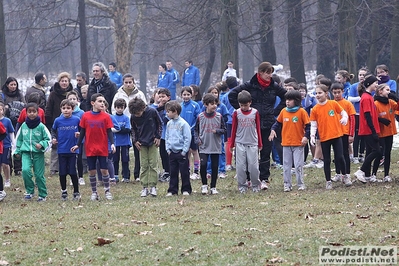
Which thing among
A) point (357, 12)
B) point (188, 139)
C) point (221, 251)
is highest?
point (357, 12)

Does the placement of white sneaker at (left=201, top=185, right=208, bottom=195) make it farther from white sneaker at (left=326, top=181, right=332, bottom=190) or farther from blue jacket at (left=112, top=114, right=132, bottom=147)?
blue jacket at (left=112, top=114, right=132, bottom=147)

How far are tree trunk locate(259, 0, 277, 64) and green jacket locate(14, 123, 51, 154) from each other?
15790 mm

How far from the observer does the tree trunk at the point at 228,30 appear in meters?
25.9

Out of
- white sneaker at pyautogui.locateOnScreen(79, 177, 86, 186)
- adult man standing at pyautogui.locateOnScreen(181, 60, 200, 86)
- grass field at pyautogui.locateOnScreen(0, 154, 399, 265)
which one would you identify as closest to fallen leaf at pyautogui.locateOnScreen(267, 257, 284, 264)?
grass field at pyautogui.locateOnScreen(0, 154, 399, 265)

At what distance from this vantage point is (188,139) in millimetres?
12406

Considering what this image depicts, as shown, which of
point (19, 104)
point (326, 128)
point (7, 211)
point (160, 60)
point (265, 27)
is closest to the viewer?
point (7, 211)

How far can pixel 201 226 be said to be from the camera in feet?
32.0

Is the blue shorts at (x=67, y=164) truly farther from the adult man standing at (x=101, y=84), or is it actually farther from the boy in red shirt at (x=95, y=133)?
the adult man standing at (x=101, y=84)

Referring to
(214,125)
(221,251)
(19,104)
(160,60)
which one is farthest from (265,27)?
(160,60)

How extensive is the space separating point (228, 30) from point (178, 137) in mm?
14245

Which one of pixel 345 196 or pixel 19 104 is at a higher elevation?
pixel 19 104

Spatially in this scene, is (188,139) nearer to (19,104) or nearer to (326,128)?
(326,128)

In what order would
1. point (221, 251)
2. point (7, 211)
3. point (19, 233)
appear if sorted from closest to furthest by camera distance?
point (221, 251)
point (19, 233)
point (7, 211)

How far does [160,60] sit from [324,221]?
49960 mm
